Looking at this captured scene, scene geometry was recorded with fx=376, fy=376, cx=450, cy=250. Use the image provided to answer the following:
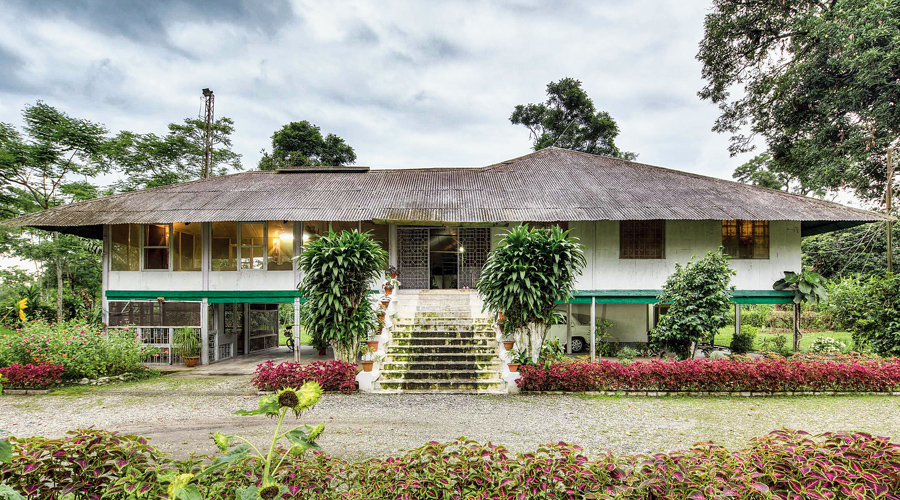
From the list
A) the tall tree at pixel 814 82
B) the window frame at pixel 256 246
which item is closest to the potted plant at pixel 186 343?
the window frame at pixel 256 246

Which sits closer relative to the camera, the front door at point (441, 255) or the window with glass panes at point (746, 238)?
the window with glass panes at point (746, 238)

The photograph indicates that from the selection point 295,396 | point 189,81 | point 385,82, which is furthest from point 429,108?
point 295,396

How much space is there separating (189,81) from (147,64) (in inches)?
282

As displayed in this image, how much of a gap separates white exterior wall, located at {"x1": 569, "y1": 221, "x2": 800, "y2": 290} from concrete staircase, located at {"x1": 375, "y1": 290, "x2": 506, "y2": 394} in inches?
150

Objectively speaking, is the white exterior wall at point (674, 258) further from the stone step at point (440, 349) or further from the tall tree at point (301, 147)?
the tall tree at point (301, 147)

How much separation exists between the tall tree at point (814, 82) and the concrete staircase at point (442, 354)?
15.5m

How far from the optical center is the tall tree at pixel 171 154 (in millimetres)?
20750

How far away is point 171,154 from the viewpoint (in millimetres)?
22797

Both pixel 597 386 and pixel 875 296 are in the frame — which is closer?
pixel 597 386

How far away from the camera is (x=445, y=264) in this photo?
42.9ft

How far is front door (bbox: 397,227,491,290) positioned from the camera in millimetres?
12750

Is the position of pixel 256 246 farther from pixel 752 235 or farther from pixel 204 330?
pixel 752 235

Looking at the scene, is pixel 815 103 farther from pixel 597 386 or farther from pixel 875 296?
pixel 597 386

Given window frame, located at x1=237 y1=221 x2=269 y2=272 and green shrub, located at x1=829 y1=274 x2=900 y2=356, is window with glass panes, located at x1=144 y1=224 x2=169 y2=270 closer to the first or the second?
window frame, located at x1=237 y1=221 x2=269 y2=272
